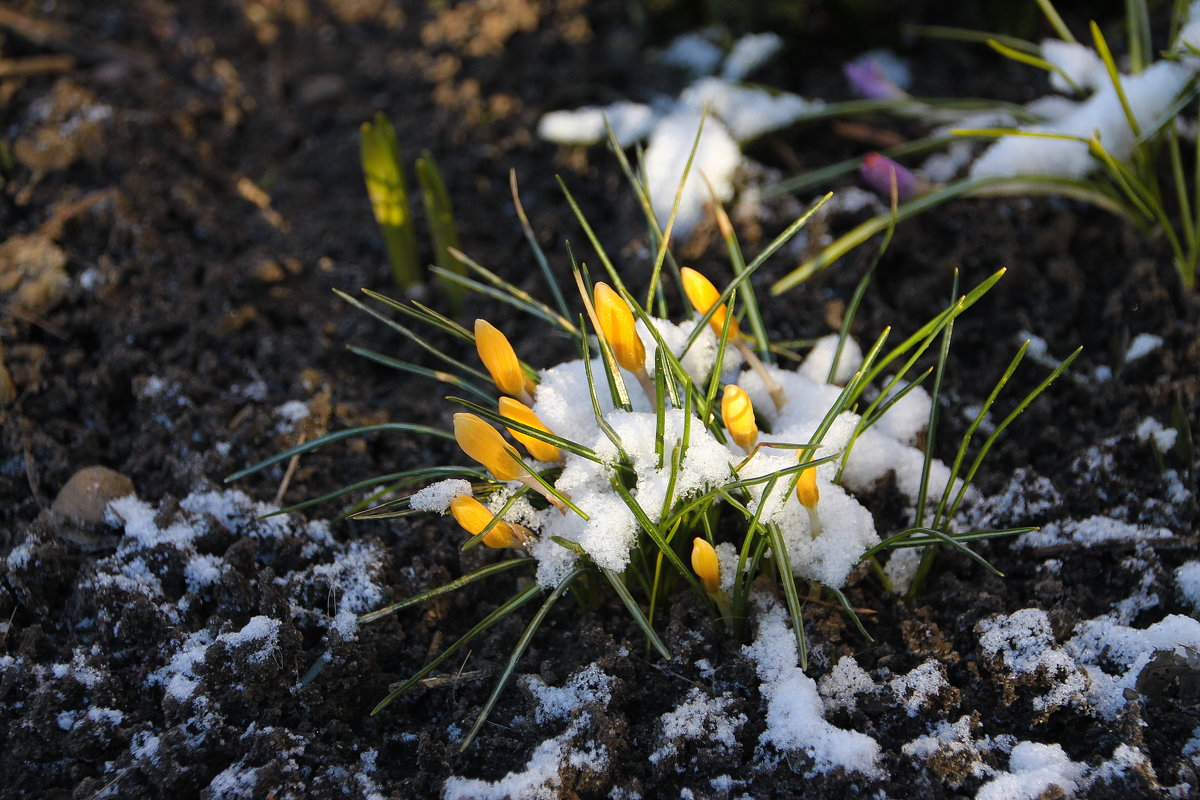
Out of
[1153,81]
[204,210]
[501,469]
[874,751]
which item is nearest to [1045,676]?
[874,751]

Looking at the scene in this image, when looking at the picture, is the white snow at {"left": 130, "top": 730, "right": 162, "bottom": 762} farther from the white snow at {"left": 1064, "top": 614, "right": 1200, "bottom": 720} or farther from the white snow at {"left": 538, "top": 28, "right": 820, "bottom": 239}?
the white snow at {"left": 538, "top": 28, "right": 820, "bottom": 239}

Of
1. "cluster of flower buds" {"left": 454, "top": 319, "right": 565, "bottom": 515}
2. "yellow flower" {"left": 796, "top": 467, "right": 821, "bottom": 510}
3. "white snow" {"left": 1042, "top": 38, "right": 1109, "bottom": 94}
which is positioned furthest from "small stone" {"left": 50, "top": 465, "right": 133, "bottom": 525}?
"white snow" {"left": 1042, "top": 38, "right": 1109, "bottom": 94}

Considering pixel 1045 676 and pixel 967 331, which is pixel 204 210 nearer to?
pixel 967 331

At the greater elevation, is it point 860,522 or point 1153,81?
point 1153,81

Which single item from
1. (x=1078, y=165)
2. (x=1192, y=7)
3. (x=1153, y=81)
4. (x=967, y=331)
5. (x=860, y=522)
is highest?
(x=1192, y=7)

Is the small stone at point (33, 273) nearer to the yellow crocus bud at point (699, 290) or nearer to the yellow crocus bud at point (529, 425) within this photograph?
the yellow crocus bud at point (529, 425)

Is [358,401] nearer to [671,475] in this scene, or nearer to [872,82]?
[671,475]

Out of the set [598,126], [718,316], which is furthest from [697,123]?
[718,316]
